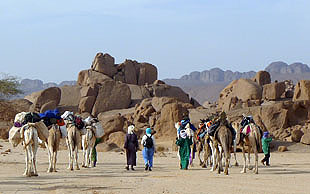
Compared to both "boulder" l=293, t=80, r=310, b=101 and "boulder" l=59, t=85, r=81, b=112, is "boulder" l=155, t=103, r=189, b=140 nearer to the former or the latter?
"boulder" l=293, t=80, r=310, b=101

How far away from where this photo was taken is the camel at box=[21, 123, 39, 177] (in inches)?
717

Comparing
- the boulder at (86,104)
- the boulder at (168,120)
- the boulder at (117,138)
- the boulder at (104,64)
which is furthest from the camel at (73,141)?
the boulder at (104,64)

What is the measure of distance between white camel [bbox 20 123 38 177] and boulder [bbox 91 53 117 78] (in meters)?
64.2

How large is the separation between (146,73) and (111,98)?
63.6ft

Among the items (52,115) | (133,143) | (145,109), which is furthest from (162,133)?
(52,115)

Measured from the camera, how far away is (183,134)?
904 inches

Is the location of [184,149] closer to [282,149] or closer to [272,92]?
[282,149]

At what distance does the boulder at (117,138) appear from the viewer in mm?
42000

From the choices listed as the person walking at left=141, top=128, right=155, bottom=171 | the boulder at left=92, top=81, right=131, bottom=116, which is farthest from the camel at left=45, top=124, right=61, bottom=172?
the boulder at left=92, top=81, right=131, bottom=116

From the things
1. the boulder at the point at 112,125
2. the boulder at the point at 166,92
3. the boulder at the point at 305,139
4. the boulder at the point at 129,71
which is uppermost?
the boulder at the point at 129,71

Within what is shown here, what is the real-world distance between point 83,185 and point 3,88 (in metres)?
17.4

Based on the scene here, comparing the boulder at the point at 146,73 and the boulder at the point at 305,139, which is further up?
the boulder at the point at 146,73

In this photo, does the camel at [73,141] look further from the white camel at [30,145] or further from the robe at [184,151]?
the robe at [184,151]

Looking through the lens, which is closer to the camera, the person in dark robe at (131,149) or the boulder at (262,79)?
the person in dark robe at (131,149)
